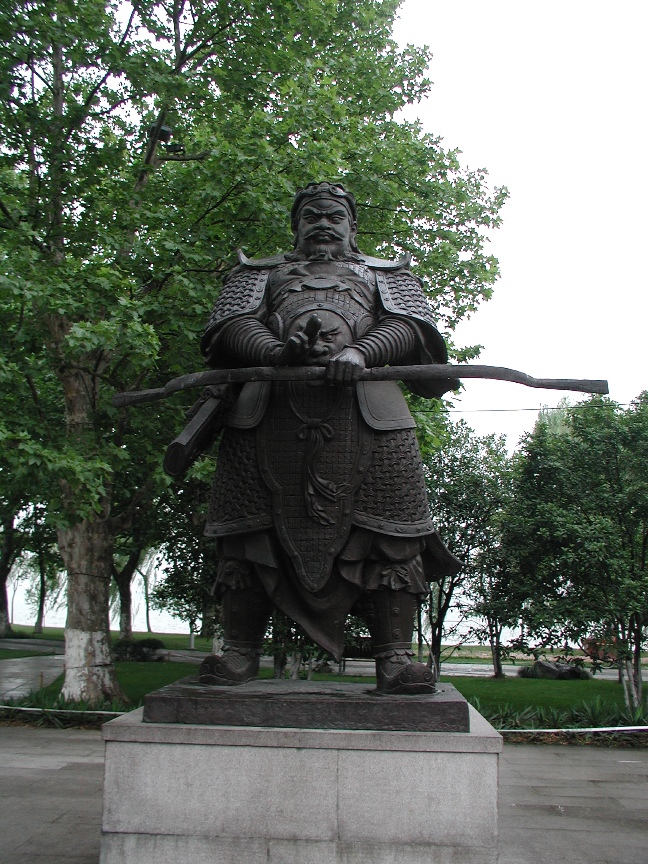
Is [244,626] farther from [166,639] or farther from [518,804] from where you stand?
[166,639]

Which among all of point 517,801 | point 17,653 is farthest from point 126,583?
point 517,801

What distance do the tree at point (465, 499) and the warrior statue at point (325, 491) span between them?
942cm

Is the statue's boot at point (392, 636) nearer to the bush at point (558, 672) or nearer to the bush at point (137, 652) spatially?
the bush at point (558, 672)

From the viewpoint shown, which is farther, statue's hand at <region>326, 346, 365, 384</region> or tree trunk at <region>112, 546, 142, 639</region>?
tree trunk at <region>112, 546, 142, 639</region>

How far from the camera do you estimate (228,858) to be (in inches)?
114

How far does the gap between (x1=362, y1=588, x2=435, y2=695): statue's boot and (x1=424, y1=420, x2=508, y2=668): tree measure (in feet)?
31.6

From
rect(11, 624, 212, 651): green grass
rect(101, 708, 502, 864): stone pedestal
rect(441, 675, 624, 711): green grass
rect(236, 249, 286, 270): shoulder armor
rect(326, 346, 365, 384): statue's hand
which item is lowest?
rect(11, 624, 212, 651): green grass

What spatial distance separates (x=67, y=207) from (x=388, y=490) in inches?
335

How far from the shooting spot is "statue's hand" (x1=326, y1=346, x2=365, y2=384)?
10.9 feet

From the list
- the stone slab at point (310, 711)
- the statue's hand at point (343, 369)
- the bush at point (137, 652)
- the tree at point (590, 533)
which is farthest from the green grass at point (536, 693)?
the bush at point (137, 652)

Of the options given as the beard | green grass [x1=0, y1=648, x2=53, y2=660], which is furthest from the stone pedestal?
green grass [x1=0, y1=648, x2=53, y2=660]

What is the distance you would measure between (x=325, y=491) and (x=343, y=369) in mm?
562

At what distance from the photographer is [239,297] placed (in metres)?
3.91

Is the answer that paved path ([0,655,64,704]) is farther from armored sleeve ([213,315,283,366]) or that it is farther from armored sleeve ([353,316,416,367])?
armored sleeve ([353,316,416,367])
